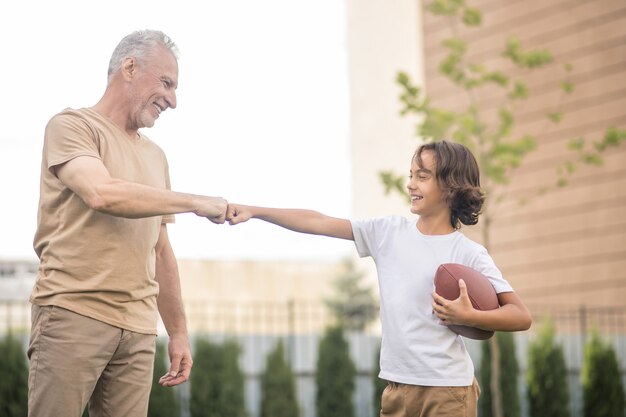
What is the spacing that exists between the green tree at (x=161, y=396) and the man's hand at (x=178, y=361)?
6.44 meters

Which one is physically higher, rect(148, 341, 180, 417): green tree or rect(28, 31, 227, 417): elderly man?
rect(28, 31, 227, 417): elderly man

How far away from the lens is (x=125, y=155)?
132 inches

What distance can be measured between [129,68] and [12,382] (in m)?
6.83

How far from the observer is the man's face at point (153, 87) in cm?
343

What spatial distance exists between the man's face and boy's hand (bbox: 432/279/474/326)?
118 centimetres

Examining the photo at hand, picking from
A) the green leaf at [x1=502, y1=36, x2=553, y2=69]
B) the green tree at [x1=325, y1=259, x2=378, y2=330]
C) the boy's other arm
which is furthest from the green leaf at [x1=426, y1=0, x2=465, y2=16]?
the green tree at [x1=325, y1=259, x2=378, y2=330]

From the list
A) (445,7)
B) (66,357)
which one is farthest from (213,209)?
(445,7)

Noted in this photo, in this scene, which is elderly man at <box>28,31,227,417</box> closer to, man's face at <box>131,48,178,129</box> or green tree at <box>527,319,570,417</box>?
man's face at <box>131,48,178,129</box>

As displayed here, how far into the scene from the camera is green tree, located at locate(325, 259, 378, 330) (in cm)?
2669

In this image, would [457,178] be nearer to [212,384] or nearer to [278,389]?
[212,384]

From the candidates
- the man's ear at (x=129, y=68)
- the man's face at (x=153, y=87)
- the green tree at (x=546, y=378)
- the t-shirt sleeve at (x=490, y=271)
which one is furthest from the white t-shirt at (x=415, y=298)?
the green tree at (x=546, y=378)

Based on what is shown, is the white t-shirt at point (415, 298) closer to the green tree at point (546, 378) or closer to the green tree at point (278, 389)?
the green tree at point (278, 389)

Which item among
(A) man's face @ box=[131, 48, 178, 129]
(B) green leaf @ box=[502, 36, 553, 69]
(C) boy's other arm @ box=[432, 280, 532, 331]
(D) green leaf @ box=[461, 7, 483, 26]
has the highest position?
(D) green leaf @ box=[461, 7, 483, 26]

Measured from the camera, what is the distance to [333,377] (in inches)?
453
